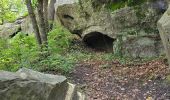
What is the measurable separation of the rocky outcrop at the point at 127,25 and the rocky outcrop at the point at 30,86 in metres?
7.50

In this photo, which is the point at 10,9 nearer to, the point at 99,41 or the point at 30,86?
the point at 99,41

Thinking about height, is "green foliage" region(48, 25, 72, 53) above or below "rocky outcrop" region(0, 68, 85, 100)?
below

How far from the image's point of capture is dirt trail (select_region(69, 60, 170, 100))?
888 centimetres

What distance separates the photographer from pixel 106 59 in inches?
521

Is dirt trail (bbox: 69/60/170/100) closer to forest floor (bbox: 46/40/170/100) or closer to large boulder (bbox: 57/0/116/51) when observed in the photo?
forest floor (bbox: 46/40/170/100)

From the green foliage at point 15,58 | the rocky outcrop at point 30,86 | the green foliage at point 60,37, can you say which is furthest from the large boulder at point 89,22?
the rocky outcrop at point 30,86

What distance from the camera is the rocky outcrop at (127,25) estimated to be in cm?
1310

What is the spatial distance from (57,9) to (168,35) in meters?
9.70

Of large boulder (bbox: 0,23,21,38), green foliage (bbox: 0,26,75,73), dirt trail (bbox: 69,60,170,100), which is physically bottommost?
large boulder (bbox: 0,23,21,38)

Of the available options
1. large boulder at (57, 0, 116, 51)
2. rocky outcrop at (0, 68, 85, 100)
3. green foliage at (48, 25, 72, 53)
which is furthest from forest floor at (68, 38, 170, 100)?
green foliage at (48, 25, 72, 53)

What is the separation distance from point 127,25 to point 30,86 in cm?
880

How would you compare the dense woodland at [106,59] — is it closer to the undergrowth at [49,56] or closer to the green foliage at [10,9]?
the undergrowth at [49,56]

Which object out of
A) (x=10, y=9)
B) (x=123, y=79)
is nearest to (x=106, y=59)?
(x=123, y=79)

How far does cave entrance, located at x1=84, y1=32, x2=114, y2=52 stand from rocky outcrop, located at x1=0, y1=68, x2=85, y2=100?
9.48 meters
